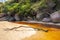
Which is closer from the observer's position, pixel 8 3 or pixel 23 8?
pixel 23 8

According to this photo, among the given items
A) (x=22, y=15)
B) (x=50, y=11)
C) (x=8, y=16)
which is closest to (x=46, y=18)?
(x=50, y=11)

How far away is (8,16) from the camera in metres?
12.4

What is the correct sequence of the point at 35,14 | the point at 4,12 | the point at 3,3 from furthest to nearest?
the point at 3,3
the point at 4,12
the point at 35,14

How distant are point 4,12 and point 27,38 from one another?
6880 millimetres

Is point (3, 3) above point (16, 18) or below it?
above

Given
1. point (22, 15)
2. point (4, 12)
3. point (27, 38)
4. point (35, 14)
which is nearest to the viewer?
point (27, 38)

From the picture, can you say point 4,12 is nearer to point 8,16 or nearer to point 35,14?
point 8,16

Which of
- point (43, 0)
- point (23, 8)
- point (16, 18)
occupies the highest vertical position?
point (43, 0)

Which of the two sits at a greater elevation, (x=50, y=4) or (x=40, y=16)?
(x=50, y=4)

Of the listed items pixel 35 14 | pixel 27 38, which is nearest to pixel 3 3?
pixel 35 14

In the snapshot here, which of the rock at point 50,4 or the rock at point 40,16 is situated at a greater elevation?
the rock at point 50,4

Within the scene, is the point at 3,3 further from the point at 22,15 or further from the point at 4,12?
the point at 22,15

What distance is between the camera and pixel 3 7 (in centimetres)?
1301

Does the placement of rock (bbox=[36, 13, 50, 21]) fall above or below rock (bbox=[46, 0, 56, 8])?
below
